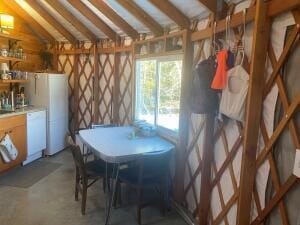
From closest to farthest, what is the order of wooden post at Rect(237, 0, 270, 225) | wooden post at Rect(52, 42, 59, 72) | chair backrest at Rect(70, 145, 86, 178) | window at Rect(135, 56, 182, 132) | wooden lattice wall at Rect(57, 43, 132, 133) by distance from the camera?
wooden post at Rect(237, 0, 270, 225)
chair backrest at Rect(70, 145, 86, 178)
window at Rect(135, 56, 182, 132)
wooden lattice wall at Rect(57, 43, 132, 133)
wooden post at Rect(52, 42, 59, 72)

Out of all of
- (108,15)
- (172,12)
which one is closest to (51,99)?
(108,15)

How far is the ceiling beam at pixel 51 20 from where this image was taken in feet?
13.5

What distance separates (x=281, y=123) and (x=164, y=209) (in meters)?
1.78

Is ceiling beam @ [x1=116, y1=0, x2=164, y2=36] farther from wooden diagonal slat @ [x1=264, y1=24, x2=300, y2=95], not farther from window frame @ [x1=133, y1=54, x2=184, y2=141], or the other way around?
wooden diagonal slat @ [x1=264, y1=24, x2=300, y2=95]

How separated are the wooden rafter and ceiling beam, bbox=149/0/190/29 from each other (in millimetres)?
1385

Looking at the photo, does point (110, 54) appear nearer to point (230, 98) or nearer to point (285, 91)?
point (230, 98)

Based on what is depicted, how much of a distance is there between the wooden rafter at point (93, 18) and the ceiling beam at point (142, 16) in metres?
0.84

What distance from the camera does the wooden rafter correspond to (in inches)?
143

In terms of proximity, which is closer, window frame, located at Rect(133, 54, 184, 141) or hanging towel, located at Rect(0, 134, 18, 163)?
window frame, located at Rect(133, 54, 184, 141)

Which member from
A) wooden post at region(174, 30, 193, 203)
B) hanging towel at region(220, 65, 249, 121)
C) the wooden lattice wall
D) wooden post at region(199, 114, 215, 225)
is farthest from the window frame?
hanging towel at region(220, 65, 249, 121)

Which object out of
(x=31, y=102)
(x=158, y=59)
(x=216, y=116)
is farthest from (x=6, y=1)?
(x=216, y=116)

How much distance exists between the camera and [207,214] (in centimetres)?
256

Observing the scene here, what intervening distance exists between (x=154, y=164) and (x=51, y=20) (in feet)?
10.3

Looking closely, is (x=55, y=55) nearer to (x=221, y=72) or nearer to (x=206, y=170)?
(x=206, y=170)
